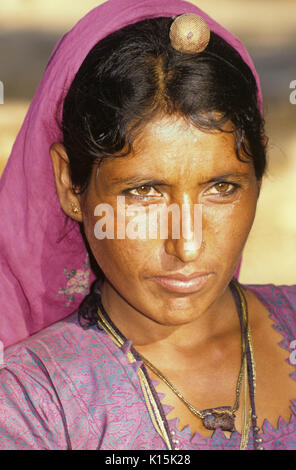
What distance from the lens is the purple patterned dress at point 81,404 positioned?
4.78 ft

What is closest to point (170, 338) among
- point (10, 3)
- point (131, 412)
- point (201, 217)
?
point (131, 412)

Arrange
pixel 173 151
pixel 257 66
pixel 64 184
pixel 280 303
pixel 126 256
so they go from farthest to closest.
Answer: pixel 257 66
pixel 280 303
pixel 64 184
pixel 126 256
pixel 173 151

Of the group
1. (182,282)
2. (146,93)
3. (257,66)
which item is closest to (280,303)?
(182,282)

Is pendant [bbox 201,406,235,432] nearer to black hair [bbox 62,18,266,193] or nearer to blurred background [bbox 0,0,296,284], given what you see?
black hair [bbox 62,18,266,193]

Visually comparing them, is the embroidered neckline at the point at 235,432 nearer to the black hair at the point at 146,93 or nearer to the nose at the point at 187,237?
the nose at the point at 187,237

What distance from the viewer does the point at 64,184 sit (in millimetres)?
1630

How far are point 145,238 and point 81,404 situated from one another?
1.11 feet

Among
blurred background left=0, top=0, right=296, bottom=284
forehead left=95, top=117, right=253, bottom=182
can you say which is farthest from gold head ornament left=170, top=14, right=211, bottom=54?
blurred background left=0, top=0, right=296, bottom=284

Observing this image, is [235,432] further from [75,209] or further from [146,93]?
[146,93]

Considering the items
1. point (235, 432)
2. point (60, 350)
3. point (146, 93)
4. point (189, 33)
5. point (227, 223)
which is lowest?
point (235, 432)

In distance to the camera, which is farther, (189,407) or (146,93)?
(189,407)

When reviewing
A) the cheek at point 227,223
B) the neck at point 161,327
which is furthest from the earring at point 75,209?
the cheek at point 227,223

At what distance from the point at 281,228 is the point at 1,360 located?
220 centimetres
